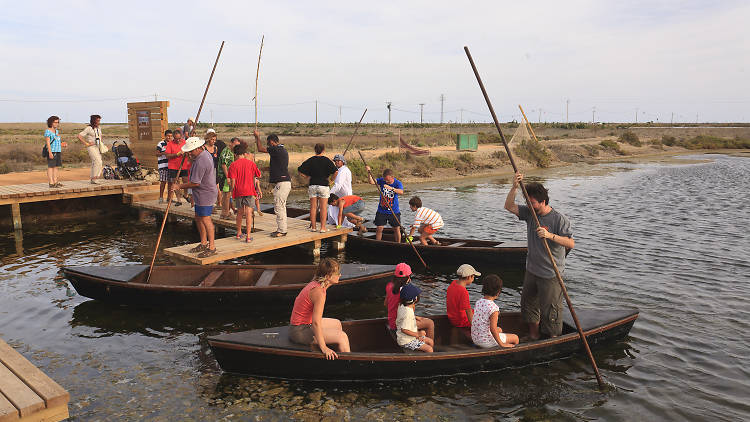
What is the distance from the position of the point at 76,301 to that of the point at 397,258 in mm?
7017

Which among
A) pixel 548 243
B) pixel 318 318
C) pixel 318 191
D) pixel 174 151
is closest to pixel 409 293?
pixel 318 318

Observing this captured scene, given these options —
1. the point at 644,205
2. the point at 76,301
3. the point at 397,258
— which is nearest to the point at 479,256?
the point at 397,258

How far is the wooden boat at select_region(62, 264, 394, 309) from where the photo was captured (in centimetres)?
923

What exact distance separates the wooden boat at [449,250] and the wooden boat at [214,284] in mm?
2492

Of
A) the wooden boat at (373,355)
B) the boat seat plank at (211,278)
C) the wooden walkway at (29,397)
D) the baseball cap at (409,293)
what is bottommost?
the wooden boat at (373,355)

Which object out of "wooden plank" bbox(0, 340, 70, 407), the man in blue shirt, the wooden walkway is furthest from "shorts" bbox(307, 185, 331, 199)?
the wooden walkway

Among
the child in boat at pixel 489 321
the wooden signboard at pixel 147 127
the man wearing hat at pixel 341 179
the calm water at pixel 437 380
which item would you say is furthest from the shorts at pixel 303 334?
the wooden signboard at pixel 147 127

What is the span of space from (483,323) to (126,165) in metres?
16.3

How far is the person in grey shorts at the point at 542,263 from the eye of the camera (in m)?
6.92

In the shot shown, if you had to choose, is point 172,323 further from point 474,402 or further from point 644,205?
point 644,205

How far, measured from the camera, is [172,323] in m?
9.23

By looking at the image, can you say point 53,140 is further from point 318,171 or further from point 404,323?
point 404,323

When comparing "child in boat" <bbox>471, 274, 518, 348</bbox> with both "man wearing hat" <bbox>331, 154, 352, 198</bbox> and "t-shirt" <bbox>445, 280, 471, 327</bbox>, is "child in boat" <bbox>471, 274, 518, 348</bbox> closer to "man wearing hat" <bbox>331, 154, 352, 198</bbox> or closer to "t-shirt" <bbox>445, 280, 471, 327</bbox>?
"t-shirt" <bbox>445, 280, 471, 327</bbox>

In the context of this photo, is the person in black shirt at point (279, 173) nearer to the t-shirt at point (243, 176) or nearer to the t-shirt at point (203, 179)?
the t-shirt at point (243, 176)
